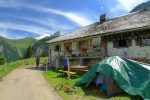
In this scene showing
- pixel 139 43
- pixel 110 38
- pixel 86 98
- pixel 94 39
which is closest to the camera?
pixel 86 98

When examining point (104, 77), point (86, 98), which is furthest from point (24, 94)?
point (104, 77)

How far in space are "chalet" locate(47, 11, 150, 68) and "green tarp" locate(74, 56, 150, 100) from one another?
6438mm

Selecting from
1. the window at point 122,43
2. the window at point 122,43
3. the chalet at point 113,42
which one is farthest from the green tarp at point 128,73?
the window at point 122,43

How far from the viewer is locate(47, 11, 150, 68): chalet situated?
20641 mm

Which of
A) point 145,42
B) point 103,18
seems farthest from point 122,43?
point 103,18

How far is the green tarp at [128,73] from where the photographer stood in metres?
12.8

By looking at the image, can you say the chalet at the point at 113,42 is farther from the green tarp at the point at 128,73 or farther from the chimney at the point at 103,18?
the green tarp at the point at 128,73

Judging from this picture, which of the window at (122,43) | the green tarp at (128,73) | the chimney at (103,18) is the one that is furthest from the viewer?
the chimney at (103,18)

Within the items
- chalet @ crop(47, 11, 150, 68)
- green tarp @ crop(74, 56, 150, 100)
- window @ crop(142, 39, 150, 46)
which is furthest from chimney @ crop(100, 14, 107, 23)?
green tarp @ crop(74, 56, 150, 100)

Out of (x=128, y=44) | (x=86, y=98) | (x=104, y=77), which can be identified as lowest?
(x=86, y=98)

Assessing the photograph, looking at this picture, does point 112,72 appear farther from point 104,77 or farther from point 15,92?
point 15,92

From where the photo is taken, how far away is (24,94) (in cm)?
1434

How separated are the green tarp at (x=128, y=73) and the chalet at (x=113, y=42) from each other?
644cm

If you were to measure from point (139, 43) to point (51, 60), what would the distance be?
1716 centimetres
